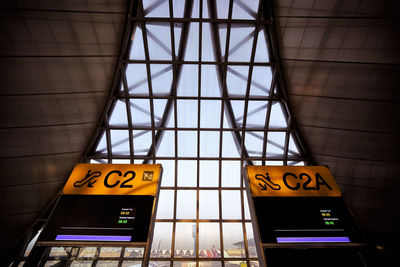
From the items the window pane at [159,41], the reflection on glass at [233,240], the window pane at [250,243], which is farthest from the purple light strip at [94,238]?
the window pane at [250,243]

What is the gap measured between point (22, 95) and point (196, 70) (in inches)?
369

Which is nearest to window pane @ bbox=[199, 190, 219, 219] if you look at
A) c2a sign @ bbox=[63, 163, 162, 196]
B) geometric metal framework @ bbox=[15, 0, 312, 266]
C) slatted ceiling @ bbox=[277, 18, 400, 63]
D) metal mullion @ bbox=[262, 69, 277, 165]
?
geometric metal framework @ bbox=[15, 0, 312, 266]

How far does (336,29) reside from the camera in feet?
27.2

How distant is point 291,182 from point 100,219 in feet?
17.0

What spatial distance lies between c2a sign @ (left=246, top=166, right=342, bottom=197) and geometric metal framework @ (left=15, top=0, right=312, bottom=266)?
8196 millimetres

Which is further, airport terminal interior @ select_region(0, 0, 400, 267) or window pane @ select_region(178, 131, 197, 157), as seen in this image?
window pane @ select_region(178, 131, 197, 157)

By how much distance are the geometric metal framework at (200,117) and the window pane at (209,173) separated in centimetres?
8

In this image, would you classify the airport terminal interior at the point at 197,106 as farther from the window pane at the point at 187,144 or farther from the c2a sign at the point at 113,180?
the c2a sign at the point at 113,180

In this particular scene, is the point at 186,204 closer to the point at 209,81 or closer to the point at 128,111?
the point at 128,111

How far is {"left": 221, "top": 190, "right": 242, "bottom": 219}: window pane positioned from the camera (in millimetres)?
14020

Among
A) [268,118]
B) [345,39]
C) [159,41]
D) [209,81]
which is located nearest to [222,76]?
[209,81]

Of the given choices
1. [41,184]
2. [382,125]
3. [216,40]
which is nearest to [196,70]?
[216,40]

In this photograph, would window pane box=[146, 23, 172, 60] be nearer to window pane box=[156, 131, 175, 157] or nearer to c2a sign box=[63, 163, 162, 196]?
window pane box=[156, 131, 175, 157]

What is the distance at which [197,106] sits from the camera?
14180mm
